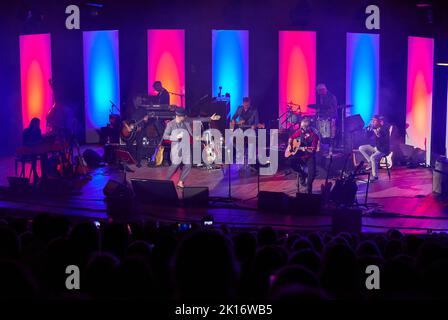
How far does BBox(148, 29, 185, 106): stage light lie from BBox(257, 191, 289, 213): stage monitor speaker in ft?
22.8

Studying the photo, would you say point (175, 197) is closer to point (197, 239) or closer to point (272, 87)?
point (272, 87)

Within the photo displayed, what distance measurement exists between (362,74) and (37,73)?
8.59 metres

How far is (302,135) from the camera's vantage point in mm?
A: 11250

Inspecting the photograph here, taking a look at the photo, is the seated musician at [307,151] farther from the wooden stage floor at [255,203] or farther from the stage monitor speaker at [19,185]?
the stage monitor speaker at [19,185]

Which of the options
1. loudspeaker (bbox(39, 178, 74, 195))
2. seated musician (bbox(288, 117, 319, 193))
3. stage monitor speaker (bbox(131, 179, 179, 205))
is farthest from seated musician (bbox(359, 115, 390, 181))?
loudspeaker (bbox(39, 178, 74, 195))

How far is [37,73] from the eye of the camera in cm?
1727

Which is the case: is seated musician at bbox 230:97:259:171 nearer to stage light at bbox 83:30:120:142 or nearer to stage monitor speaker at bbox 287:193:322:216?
stage monitor speaker at bbox 287:193:322:216

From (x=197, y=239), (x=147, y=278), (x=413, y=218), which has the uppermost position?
(x=197, y=239)

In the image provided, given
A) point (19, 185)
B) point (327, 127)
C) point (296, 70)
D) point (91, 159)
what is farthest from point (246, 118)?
point (19, 185)

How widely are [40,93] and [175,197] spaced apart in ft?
27.3

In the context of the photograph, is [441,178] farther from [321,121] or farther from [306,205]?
[321,121]

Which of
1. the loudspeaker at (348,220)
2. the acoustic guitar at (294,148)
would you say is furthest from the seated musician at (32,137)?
the loudspeaker at (348,220)

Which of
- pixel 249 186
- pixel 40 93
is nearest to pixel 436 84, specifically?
pixel 249 186

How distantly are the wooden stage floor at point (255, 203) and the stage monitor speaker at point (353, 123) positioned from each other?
1262mm
